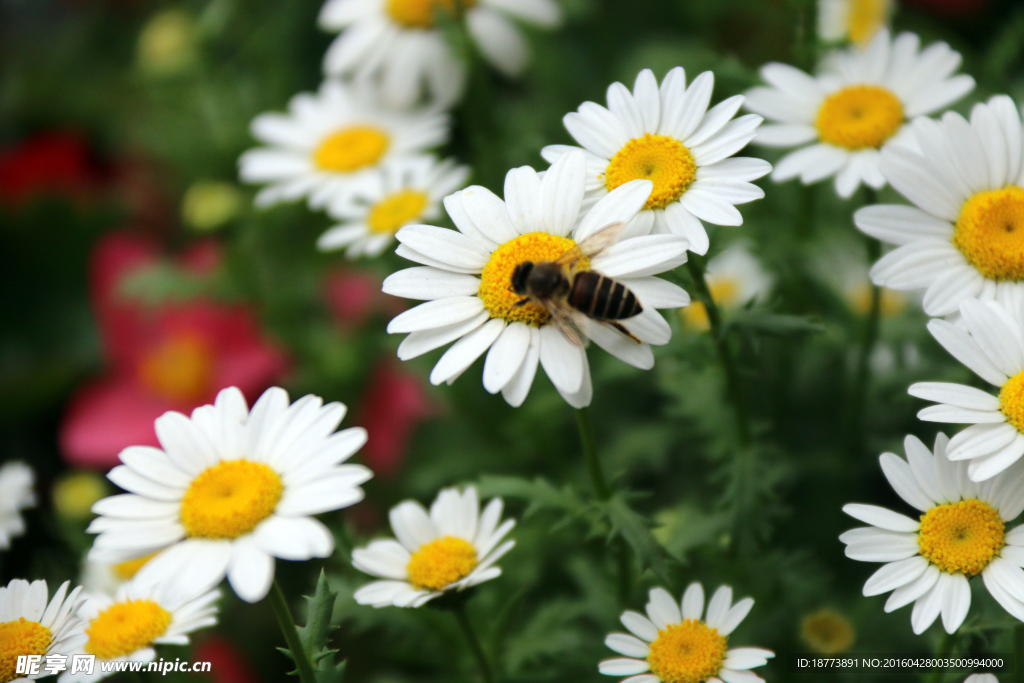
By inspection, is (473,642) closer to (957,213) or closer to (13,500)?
(13,500)

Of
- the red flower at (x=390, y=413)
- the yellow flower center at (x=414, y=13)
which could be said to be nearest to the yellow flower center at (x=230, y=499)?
the red flower at (x=390, y=413)

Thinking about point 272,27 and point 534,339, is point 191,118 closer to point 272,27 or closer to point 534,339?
point 272,27

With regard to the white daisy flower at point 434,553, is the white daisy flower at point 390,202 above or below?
above

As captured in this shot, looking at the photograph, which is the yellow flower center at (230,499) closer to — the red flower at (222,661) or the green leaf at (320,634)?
the green leaf at (320,634)

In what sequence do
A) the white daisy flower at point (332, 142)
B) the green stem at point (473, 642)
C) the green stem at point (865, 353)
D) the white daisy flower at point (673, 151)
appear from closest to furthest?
the white daisy flower at point (673, 151) < the green stem at point (473, 642) < the green stem at point (865, 353) < the white daisy flower at point (332, 142)

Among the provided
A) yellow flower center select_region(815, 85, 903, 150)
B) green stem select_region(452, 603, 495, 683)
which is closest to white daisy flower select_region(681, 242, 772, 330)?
yellow flower center select_region(815, 85, 903, 150)

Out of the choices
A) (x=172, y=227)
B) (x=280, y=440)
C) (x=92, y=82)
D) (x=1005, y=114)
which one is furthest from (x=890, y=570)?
(x=92, y=82)
